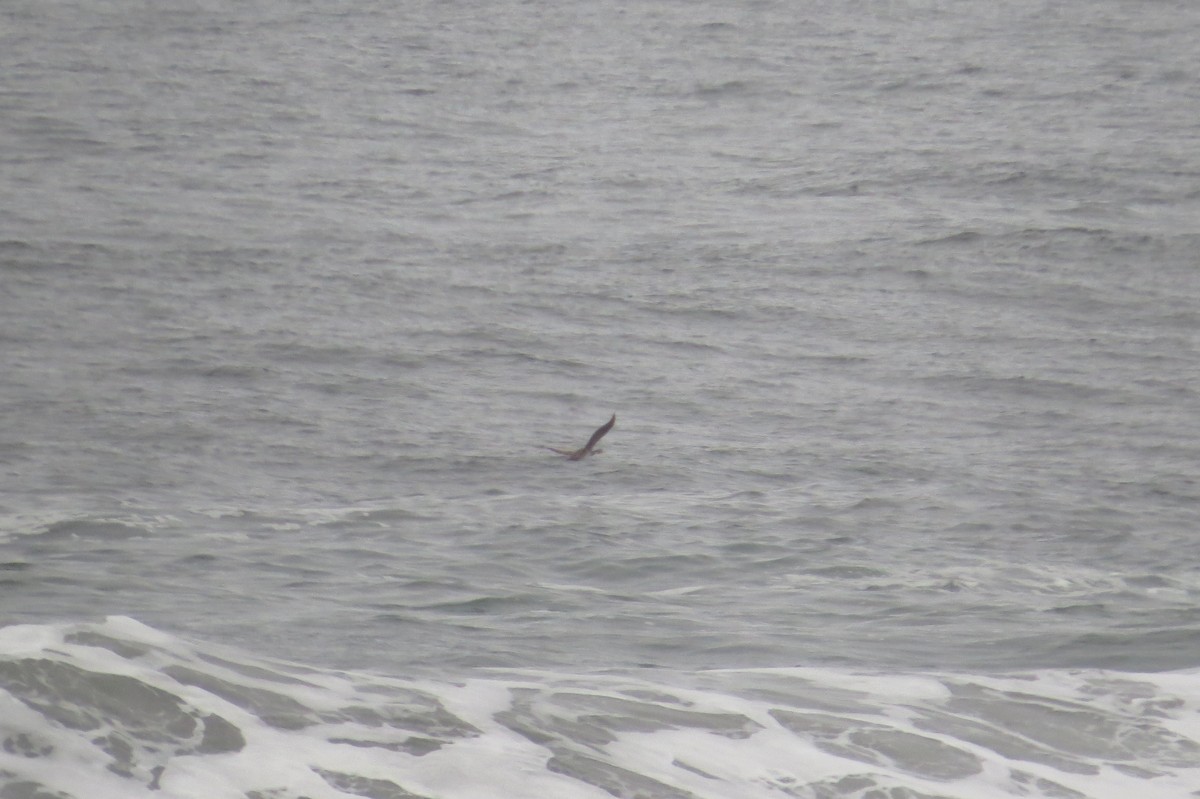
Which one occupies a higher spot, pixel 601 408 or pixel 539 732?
pixel 539 732

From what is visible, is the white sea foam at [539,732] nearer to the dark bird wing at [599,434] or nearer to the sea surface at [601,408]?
the sea surface at [601,408]

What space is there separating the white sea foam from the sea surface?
0.07ft

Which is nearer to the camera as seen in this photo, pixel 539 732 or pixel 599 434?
pixel 539 732

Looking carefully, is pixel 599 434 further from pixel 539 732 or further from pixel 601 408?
pixel 539 732

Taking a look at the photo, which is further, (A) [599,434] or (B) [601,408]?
(B) [601,408]

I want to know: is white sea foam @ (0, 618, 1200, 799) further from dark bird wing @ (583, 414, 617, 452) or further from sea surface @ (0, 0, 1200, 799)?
dark bird wing @ (583, 414, 617, 452)

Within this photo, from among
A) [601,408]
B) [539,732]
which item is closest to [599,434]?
[601,408]

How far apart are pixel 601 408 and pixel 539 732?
21.7 feet

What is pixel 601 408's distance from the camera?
12.2 m

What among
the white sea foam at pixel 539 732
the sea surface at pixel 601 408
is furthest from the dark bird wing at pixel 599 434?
the white sea foam at pixel 539 732

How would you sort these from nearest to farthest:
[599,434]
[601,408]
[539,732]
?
[539,732] < [599,434] < [601,408]

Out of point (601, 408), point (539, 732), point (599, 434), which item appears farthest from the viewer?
point (601, 408)

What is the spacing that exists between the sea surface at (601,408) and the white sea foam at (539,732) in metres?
0.02

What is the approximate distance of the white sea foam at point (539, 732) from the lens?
16.6 ft
